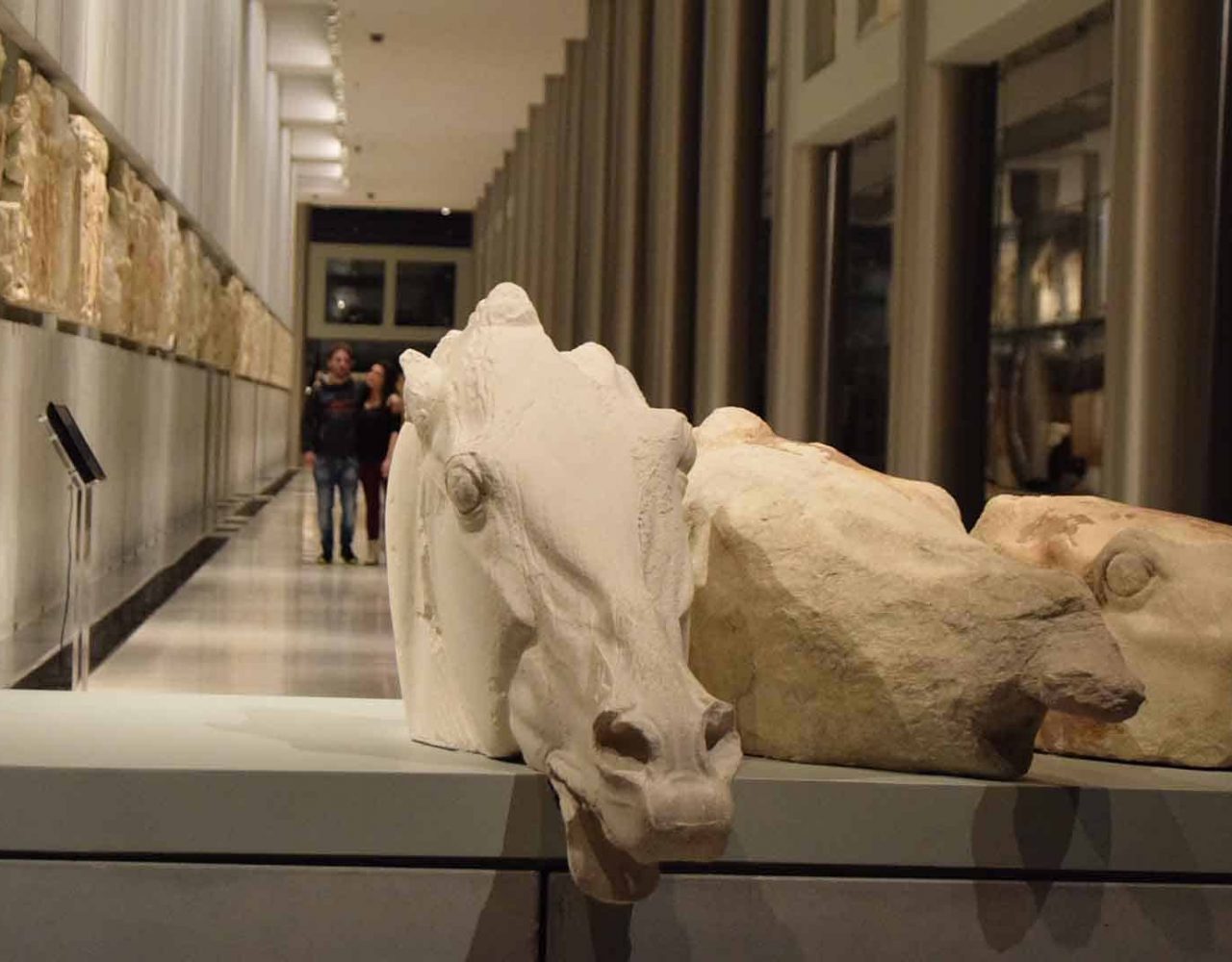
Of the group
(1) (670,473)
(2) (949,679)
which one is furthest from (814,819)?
(1) (670,473)

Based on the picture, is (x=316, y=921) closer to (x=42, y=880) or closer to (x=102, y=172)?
(x=42, y=880)

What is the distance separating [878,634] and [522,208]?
115 feet

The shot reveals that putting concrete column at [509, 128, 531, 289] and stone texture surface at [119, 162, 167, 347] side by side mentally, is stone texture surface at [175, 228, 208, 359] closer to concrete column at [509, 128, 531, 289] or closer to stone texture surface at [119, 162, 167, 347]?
stone texture surface at [119, 162, 167, 347]

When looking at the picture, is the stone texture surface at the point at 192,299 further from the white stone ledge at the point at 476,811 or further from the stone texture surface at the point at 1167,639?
the white stone ledge at the point at 476,811

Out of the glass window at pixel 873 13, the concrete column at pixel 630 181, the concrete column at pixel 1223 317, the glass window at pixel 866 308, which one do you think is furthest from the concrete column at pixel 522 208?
the concrete column at pixel 1223 317

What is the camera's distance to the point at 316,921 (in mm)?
3264

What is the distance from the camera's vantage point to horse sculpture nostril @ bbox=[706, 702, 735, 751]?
2947 mm

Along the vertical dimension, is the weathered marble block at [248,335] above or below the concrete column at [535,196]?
below

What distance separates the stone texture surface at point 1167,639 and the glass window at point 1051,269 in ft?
21.3

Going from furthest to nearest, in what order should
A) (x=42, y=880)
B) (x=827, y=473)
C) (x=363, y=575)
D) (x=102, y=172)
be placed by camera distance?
(x=363, y=575)
(x=102, y=172)
(x=827, y=473)
(x=42, y=880)

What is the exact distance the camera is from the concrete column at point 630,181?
71.2 ft

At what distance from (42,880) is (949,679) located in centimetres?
163

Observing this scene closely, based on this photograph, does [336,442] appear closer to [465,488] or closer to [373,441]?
[373,441]

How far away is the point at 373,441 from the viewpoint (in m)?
17.2
